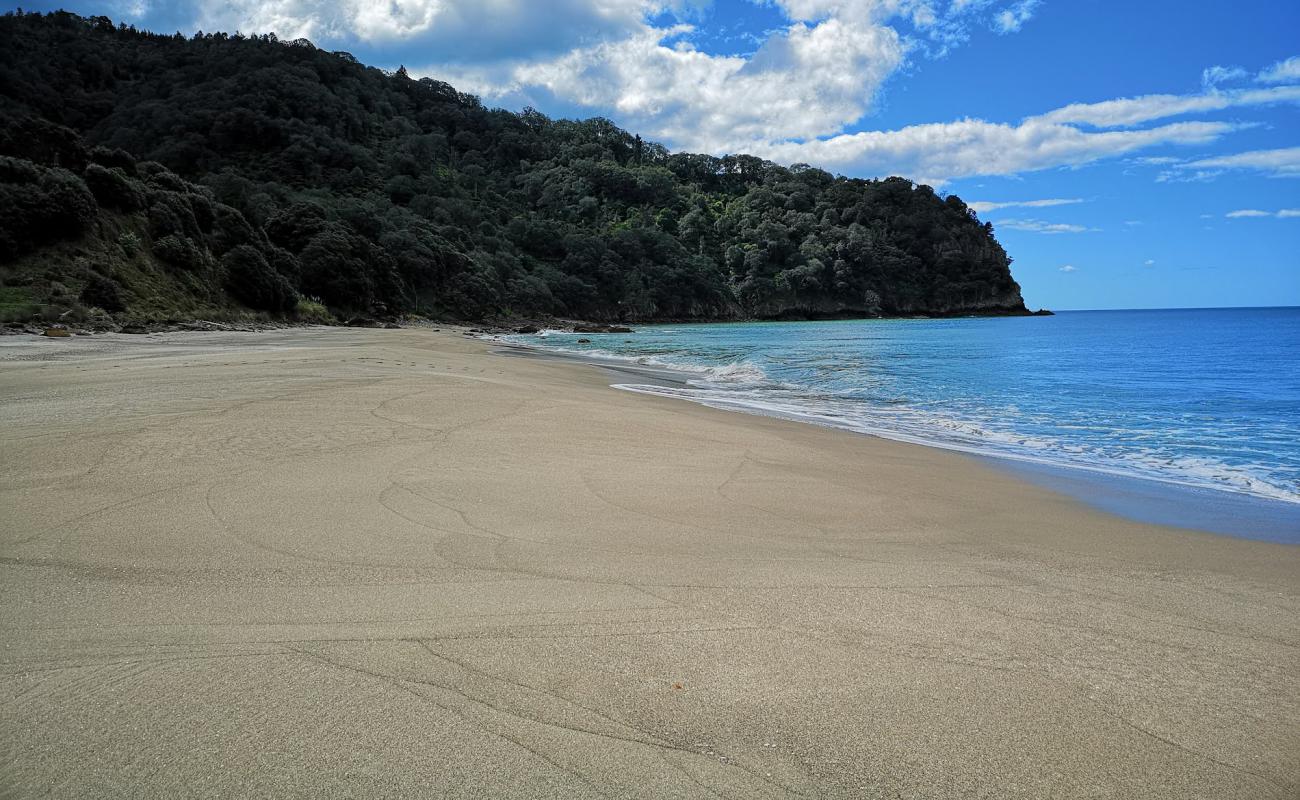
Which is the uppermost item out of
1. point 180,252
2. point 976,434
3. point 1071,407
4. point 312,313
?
point 180,252

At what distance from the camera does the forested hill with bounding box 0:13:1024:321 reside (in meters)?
24.8

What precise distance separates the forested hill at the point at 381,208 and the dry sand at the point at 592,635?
20550mm

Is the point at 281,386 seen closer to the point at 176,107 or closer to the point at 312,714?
the point at 312,714

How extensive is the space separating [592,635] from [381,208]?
247ft

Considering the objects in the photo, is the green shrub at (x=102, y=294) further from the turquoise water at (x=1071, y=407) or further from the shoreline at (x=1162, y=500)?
the shoreline at (x=1162, y=500)

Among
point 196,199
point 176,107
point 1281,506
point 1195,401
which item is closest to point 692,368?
point 1195,401

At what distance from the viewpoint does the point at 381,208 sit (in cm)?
6919

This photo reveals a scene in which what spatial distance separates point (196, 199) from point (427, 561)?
3456 centimetres

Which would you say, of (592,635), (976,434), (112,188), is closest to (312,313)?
(112,188)

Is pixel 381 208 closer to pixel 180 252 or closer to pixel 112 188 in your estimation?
pixel 180 252

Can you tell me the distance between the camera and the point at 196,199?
1179 inches

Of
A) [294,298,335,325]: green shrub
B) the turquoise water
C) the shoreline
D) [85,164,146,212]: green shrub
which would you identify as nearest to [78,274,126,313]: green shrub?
[85,164,146,212]: green shrub

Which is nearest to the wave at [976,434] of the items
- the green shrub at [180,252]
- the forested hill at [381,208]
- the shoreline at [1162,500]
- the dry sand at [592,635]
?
the shoreline at [1162,500]

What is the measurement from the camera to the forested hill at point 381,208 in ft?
81.3
